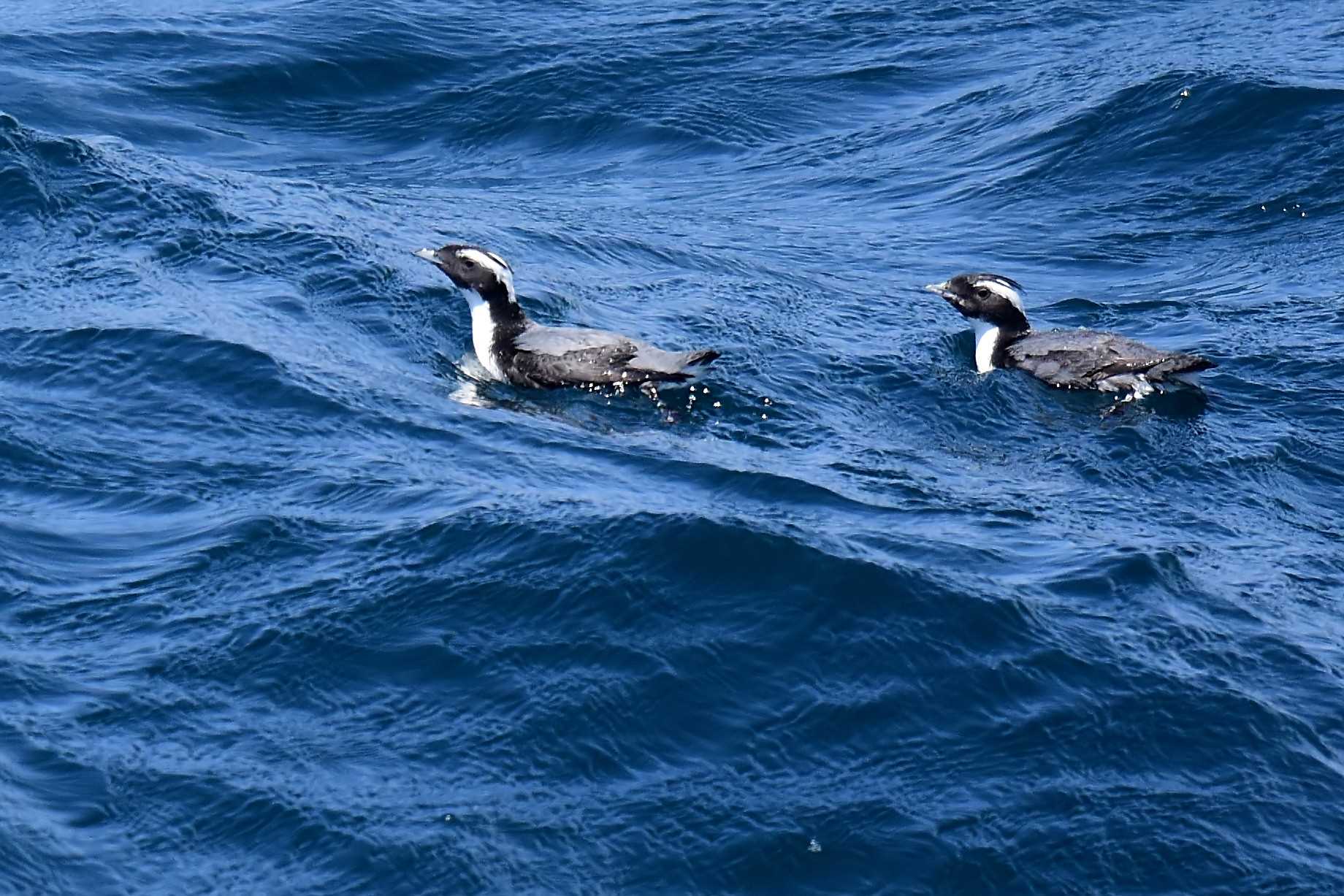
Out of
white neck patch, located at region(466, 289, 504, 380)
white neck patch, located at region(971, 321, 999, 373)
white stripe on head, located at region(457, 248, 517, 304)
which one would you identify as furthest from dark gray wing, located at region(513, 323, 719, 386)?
white neck patch, located at region(971, 321, 999, 373)

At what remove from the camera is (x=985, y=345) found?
14.5 m

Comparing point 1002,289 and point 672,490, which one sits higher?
point 1002,289

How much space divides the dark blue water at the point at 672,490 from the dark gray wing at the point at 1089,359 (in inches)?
8.2

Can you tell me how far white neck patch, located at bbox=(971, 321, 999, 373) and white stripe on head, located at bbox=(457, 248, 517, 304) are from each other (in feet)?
12.1

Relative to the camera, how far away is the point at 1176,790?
28.1ft

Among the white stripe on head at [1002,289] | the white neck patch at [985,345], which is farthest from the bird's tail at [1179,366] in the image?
the white stripe on head at [1002,289]

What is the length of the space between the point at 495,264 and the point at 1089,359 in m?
4.61

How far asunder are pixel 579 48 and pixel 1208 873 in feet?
53.8

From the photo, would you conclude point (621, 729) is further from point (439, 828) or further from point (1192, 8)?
point (1192, 8)

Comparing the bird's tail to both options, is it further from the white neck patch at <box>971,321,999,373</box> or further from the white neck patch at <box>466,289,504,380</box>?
the white neck patch at <box>466,289,504,380</box>

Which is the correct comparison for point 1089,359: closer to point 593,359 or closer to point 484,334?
point 593,359

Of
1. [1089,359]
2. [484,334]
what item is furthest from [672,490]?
[1089,359]

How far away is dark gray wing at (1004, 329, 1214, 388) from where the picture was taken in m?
13.2

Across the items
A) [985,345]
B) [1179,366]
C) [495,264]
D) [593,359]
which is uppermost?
[495,264]
